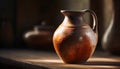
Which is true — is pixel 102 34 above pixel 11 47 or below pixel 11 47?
above

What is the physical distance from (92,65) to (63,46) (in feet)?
0.52

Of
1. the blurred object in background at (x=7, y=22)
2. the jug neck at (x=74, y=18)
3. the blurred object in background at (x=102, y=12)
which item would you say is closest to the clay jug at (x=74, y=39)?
the jug neck at (x=74, y=18)

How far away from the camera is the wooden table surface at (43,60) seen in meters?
1.77

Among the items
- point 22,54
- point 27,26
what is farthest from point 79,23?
point 27,26

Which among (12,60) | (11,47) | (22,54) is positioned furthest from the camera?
(11,47)

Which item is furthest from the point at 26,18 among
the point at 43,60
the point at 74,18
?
the point at 74,18

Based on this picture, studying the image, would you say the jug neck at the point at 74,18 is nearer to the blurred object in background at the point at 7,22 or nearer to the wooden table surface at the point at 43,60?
the wooden table surface at the point at 43,60

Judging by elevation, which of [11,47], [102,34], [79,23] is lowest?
[11,47]

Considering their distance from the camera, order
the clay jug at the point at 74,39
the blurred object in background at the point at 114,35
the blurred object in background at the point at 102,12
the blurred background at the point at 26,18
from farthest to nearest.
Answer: the blurred background at the point at 26,18 → the blurred object in background at the point at 102,12 → the blurred object in background at the point at 114,35 → the clay jug at the point at 74,39

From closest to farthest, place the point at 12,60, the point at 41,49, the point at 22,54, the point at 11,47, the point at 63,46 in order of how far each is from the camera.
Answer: the point at 63,46
the point at 12,60
the point at 22,54
the point at 41,49
the point at 11,47

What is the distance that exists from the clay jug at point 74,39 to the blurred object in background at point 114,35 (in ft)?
0.90

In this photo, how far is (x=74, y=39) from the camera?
5.75 feet

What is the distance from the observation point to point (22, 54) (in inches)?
86.4

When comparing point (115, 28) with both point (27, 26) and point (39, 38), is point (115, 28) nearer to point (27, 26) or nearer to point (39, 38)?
point (39, 38)
